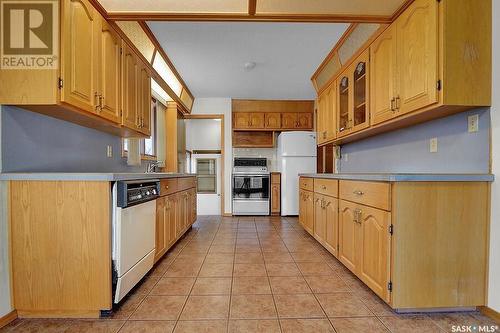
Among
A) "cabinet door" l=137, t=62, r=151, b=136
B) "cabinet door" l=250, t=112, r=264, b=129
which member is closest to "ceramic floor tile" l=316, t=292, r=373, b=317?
"cabinet door" l=137, t=62, r=151, b=136

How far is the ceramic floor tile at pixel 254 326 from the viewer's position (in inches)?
56.6

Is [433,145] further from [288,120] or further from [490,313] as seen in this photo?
[288,120]

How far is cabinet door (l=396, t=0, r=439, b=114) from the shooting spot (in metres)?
1.61

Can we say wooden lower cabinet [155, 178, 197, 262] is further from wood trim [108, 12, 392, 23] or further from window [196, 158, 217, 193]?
window [196, 158, 217, 193]

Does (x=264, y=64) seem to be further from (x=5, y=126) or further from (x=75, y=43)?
(x=5, y=126)

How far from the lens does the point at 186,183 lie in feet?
11.7

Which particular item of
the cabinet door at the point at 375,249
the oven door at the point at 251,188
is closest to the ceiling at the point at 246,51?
the oven door at the point at 251,188

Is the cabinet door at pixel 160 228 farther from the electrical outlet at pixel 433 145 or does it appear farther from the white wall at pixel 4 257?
the electrical outlet at pixel 433 145

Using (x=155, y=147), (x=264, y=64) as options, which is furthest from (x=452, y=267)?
(x=155, y=147)

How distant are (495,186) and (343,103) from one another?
1.80 meters

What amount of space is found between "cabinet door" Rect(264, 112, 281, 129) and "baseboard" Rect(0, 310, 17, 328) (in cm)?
451

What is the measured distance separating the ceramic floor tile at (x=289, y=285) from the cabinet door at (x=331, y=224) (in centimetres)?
54

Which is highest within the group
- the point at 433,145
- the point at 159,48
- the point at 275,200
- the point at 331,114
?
the point at 159,48

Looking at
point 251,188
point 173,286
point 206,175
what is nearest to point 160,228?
point 173,286
